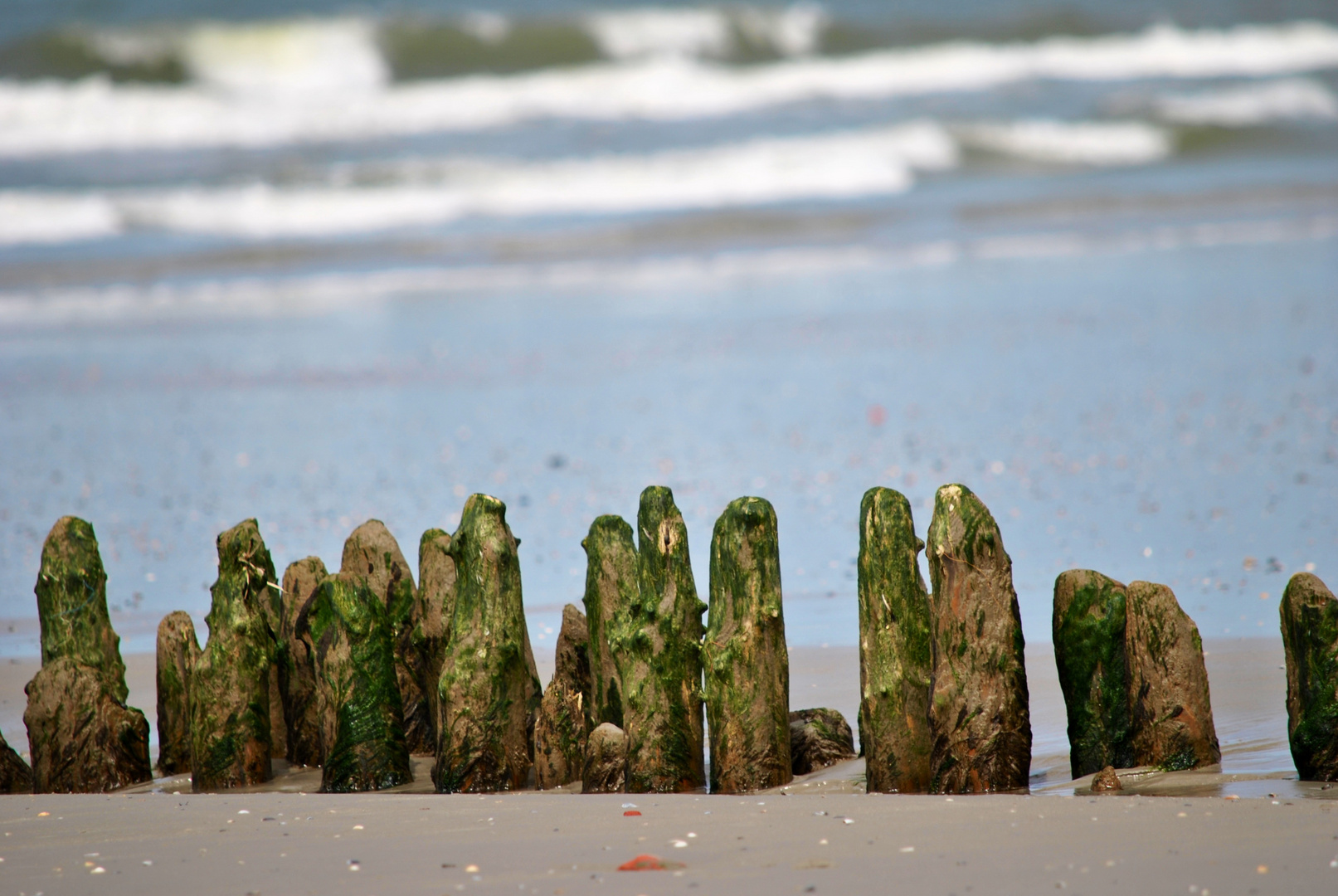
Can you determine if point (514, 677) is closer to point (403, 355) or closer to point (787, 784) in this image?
point (787, 784)

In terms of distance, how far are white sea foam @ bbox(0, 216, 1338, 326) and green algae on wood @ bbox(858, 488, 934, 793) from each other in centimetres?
1294

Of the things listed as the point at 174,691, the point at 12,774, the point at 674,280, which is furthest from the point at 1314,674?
the point at 674,280

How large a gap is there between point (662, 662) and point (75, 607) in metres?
1.88

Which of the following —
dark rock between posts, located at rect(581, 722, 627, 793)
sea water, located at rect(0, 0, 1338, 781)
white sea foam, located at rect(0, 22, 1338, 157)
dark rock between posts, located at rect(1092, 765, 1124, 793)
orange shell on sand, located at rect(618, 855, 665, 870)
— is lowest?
orange shell on sand, located at rect(618, 855, 665, 870)

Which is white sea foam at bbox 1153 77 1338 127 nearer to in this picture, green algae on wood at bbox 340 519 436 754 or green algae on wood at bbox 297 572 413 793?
green algae on wood at bbox 340 519 436 754

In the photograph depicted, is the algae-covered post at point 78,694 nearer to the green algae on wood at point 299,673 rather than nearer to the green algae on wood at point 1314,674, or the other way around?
the green algae on wood at point 299,673

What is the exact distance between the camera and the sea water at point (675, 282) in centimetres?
822

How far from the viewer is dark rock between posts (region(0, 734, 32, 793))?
15.2ft

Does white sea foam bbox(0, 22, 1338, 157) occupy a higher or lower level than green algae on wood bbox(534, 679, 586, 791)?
higher

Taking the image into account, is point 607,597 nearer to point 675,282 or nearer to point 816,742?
point 816,742

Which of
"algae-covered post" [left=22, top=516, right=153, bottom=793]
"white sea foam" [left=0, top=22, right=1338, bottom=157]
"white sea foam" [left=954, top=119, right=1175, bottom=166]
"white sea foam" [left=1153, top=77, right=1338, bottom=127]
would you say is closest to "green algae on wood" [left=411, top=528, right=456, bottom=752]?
"algae-covered post" [left=22, top=516, right=153, bottom=793]

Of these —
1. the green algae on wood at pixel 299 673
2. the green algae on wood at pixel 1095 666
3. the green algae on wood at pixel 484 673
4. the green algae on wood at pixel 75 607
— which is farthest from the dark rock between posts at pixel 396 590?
the green algae on wood at pixel 1095 666

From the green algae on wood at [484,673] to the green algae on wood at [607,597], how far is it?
0.70 feet

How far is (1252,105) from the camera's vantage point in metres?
30.6
